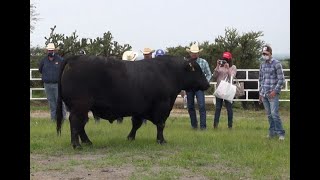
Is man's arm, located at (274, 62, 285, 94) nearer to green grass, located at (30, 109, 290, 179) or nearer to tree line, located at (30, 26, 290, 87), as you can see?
green grass, located at (30, 109, 290, 179)

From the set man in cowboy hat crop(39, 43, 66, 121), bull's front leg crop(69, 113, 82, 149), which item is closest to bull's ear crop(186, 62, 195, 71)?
bull's front leg crop(69, 113, 82, 149)

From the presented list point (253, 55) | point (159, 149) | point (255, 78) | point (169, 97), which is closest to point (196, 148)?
point (159, 149)

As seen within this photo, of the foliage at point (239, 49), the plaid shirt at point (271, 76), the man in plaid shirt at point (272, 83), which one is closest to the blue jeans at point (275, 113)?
the man in plaid shirt at point (272, 83)

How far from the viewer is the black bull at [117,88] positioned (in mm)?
8781

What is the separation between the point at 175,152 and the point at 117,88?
1.47 metres

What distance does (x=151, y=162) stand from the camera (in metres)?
7.65

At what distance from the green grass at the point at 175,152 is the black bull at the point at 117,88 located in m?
0.44

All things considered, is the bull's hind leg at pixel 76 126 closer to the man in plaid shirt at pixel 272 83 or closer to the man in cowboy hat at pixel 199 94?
the man in cowboy hat at pixel 199 94

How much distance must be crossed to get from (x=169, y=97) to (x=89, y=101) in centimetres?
160

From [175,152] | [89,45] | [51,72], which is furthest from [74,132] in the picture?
[89,45]

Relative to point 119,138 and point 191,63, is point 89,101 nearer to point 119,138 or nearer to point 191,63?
point 119,138

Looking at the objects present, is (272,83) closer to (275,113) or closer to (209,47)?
(275,113)

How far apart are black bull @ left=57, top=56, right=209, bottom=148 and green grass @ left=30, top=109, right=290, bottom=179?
44 centimetres
